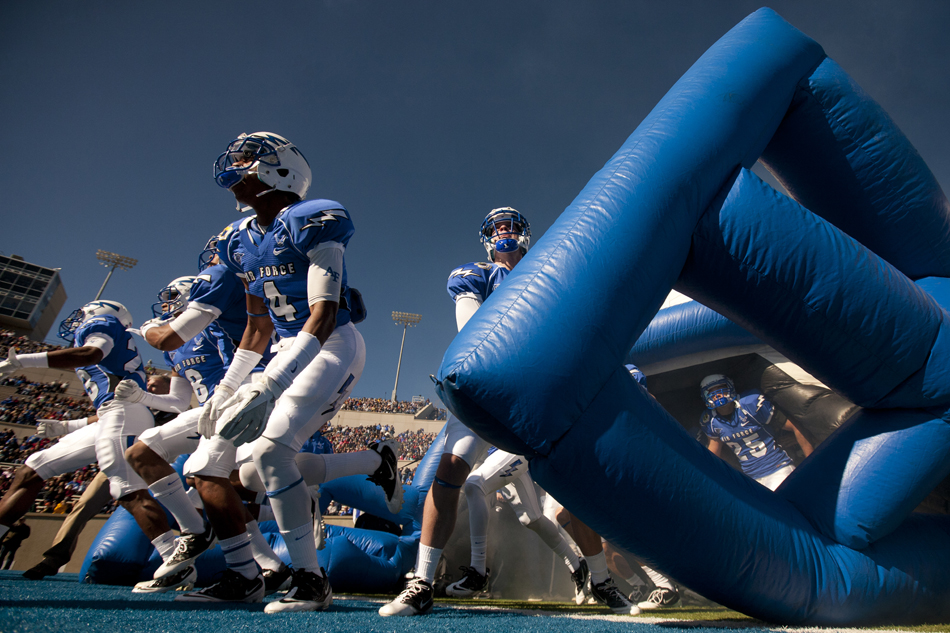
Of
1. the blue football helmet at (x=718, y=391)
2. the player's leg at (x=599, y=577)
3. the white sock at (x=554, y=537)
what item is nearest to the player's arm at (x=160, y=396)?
the white sock at (x=554, y=537)

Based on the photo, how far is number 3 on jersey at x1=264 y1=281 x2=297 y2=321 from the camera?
2.37 metres

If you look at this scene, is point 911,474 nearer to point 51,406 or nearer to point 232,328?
point 232,328

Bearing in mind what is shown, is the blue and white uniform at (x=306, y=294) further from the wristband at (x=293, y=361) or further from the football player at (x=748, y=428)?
the football player at (x=748, y=428)

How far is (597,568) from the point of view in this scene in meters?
2.97

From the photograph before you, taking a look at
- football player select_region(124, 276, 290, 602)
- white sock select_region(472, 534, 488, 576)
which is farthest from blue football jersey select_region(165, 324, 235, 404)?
white sock select_region(472, 534, 488, 576)

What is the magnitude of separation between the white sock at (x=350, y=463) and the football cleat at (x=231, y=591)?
19.0 inches

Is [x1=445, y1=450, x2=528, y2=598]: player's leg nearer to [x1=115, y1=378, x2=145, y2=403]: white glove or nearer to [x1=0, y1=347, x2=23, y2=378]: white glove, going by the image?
[x1=115, y1=378, x2=145, y2=403]: white glove

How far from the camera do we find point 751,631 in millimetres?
1434

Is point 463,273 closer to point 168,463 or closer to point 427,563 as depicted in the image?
point 427,563

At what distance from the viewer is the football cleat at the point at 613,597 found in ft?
9.04

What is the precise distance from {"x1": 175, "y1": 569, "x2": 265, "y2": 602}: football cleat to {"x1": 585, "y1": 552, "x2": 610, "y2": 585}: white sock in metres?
1.85

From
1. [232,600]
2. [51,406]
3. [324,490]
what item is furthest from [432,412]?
[232,600]

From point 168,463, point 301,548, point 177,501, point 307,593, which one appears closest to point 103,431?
point 168,463

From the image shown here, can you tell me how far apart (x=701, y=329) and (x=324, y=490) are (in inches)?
136
